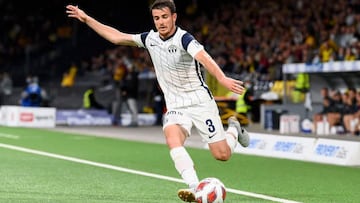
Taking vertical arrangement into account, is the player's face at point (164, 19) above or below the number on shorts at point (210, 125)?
above

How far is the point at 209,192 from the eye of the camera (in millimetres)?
9125

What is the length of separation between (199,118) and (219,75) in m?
1.02

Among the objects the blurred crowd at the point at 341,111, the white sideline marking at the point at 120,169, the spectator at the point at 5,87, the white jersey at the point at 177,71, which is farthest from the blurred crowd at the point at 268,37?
the white jersey at the point at 177,71

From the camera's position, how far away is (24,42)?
47625mm

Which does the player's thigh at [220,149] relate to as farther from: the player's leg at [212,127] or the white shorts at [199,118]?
the white shorts at [199,118]

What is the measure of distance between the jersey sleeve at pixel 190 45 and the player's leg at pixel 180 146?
818 mm

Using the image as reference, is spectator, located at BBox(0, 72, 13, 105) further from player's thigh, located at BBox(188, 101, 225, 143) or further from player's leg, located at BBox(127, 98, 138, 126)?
player's thigh, located at BBox(188, 101, 225, 143)

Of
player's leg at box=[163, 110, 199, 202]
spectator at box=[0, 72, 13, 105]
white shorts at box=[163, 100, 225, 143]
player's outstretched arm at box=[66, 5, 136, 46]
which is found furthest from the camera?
spectator at box=[0, 72, 13, 105]

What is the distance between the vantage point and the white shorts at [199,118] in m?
9.74

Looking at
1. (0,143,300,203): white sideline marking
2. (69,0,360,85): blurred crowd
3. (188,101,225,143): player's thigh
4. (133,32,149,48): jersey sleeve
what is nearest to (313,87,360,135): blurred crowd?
(69,0,360,85): blurred crowd

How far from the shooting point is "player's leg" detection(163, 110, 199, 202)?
9.34 m

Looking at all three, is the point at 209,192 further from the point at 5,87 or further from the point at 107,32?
the point at 5,87

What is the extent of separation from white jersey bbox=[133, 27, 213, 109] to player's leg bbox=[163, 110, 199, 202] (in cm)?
16

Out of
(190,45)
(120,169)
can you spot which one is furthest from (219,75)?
(120,169)
